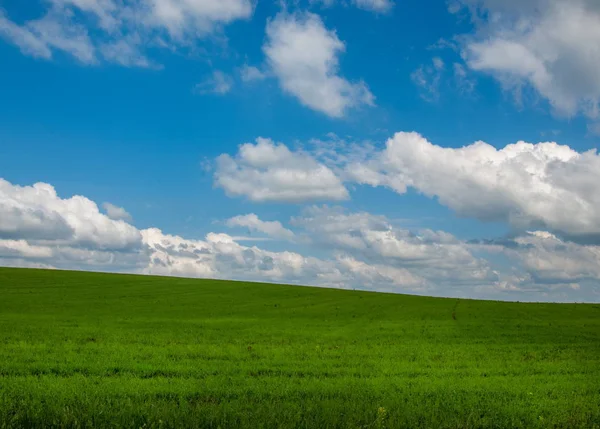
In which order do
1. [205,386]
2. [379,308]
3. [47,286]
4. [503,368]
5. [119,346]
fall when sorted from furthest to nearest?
[47,286]
[379,308]
[119,346]
[503,368]
[205,386]

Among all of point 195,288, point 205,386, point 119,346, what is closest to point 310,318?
point 119,346

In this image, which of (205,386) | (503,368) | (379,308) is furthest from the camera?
(379,308)

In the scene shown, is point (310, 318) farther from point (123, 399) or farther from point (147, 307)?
point (123, 399)

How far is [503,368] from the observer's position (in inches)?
755

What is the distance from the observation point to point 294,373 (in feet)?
55.4

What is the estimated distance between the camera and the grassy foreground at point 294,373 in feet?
36.5

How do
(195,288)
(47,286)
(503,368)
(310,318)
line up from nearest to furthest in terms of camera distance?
(503,368), (310,318), (47,286), (195,288)

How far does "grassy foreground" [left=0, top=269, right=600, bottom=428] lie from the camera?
11117 millimetres

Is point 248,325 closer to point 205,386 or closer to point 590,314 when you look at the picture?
Result: point 205,386

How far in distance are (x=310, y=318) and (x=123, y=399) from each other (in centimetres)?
3024

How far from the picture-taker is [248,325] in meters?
34.3

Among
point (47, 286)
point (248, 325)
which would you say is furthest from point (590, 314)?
point (47, 286)

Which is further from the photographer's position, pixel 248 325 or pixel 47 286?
pixel 47 286

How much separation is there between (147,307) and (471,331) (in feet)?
97.3
